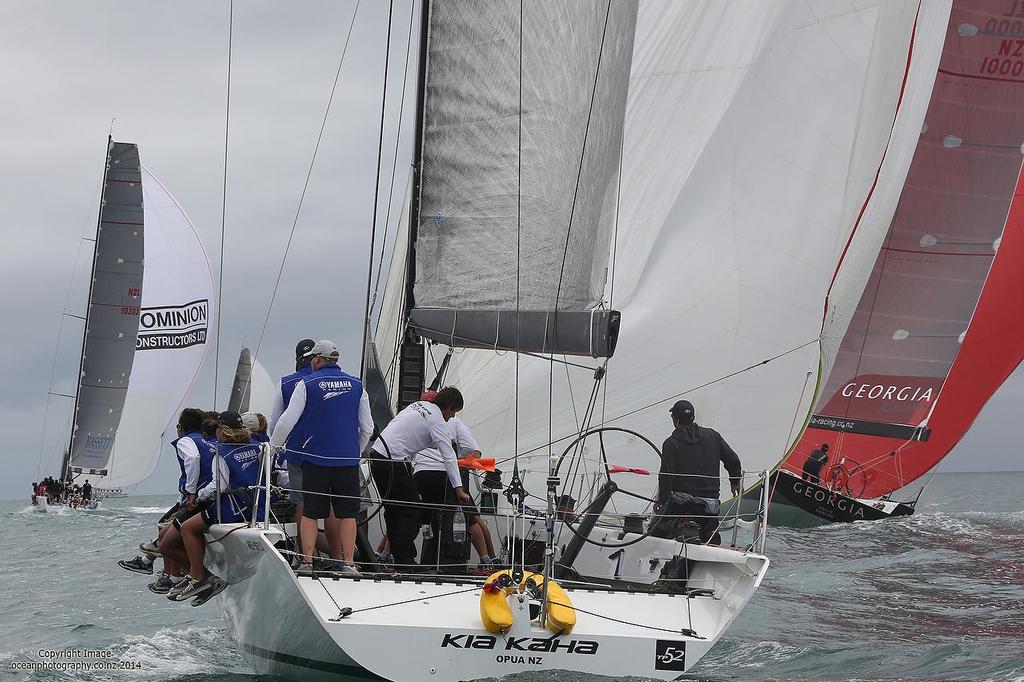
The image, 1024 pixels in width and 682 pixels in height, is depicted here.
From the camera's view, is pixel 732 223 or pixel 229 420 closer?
pixel 229 420

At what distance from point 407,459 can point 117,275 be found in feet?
84.1

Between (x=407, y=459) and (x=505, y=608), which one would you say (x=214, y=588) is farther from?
(x=505, y=608)

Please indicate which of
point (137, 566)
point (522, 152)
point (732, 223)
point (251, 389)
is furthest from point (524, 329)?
point (251, 389)

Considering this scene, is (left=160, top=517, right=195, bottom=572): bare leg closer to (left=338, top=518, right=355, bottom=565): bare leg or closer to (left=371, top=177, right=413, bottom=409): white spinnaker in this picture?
(left=338, top=518, right=355, bottom=565): bare leg

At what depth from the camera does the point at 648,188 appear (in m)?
10.9

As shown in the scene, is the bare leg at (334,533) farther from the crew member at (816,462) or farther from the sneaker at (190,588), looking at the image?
the crew member at (816,462)

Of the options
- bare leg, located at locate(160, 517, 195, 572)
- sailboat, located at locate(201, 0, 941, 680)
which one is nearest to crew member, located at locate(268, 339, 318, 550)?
sailboat, located at locate(201, 0, 941, 680)

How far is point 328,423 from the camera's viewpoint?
6094 mm

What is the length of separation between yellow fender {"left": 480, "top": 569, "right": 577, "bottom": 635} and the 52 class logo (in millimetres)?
393

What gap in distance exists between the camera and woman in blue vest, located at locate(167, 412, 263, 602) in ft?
21.5

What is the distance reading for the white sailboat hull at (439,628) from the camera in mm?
5223

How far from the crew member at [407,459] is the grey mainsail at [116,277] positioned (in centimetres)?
2521

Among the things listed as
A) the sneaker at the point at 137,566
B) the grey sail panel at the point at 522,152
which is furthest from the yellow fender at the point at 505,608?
the sneaker at the point at 137,566

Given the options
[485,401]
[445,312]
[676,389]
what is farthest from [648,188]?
[445,312]
